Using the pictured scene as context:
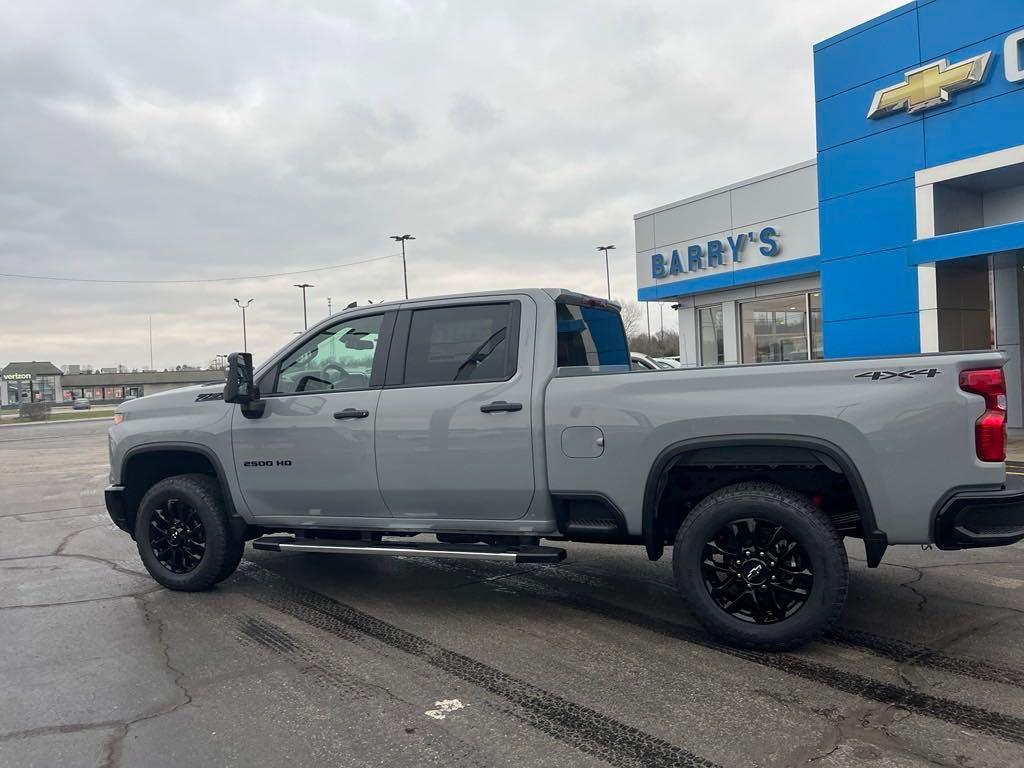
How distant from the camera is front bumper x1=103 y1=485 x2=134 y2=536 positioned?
598 centimetres

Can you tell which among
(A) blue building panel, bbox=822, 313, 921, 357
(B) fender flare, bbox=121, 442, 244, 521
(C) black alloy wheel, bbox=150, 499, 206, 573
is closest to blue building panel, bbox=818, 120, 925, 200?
(A) blue building panel, bbox=822, 313, 921, 357

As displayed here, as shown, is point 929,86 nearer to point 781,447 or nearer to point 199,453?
point 781,447

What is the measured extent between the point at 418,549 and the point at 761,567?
2072mm

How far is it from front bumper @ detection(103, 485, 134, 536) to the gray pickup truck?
0.01 metres

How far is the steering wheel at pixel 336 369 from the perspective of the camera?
5418mm

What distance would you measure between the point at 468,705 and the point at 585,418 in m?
1.70

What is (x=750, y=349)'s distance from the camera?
22125mm

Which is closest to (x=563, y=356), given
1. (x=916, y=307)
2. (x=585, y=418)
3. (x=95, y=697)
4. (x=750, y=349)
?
(x=585, y=418)

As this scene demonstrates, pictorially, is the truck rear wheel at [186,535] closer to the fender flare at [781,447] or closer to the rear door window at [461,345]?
the rear door window at [461,345]

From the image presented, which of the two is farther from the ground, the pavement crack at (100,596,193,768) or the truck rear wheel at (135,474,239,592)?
the truck rear wheel at (135,474,239,592)

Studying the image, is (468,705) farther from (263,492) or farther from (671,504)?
(263,492)

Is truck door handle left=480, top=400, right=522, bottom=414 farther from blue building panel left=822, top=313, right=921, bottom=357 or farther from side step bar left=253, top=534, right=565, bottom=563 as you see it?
blue building panel left=822, top=313, right=921, bottom=357

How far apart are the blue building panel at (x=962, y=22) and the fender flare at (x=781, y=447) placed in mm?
12393

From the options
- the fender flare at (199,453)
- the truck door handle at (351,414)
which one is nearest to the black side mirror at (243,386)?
the fender flare at (199,453)
